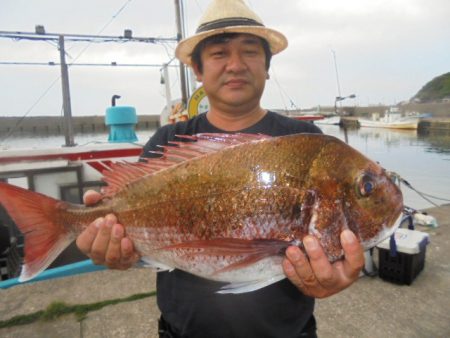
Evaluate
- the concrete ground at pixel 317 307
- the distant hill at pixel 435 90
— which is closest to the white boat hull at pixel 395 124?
the distant hill at pixel 435 90

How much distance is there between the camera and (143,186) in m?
1.75

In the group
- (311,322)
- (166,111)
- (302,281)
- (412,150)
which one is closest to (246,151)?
(302,281)

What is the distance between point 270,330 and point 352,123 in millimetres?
65487

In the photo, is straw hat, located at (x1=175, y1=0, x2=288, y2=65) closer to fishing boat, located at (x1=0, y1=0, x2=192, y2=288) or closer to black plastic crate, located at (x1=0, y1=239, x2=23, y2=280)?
fishing boat, located at (x1=0, y1=0, x2=192, y2=288)

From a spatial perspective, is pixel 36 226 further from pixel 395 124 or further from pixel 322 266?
pixel 395 124

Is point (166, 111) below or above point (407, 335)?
above

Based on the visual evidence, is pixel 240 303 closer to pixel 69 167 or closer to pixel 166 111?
pixel 69 167

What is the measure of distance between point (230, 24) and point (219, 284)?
1541 millimetres

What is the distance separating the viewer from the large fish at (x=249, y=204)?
1.50 metres

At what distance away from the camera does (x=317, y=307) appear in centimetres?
338

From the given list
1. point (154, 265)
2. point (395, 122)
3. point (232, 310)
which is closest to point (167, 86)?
point (154, 265)

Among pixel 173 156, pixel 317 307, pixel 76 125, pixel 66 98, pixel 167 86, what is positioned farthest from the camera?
pixel 76 125

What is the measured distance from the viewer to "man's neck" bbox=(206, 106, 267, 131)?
2.15m

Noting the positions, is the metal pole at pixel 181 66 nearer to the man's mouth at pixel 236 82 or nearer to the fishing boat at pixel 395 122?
the man's mouth at pixel 236 82
